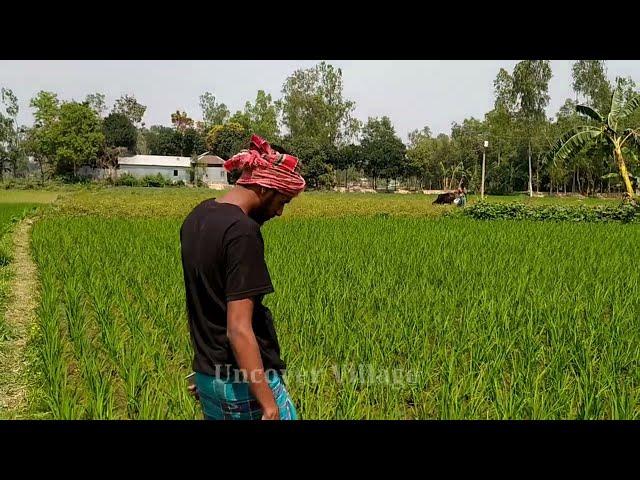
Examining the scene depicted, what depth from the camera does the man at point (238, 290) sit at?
1.50 meters

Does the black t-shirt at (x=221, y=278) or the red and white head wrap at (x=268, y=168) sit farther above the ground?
the red and white head wrap at (x=268, y=168)

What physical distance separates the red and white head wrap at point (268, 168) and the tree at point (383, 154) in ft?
122

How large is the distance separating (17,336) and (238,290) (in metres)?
3.87

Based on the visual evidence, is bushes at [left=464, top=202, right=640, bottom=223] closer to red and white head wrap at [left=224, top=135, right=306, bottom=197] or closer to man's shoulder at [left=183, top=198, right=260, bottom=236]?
red and white head wrap at [left=224, top=135, right=306, bottom=197]

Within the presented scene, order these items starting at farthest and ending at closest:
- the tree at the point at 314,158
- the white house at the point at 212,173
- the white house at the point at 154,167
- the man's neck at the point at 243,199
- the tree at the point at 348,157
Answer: the white house at the point at 154,167, the white house at the point at 212,173, the tree at the point at 348,157, the tree at the point at 314,158, the man's neck at the point at 243,199

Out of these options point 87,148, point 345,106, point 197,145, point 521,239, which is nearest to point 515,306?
point 521,239

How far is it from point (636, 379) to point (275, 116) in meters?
43.3

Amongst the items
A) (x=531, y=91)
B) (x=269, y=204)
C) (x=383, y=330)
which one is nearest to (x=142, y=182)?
(x=531, y=91)

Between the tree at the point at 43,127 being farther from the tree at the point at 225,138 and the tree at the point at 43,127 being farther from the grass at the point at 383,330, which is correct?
the grass at the point at 383,330

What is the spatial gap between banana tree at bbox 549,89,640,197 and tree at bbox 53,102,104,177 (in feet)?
86.5

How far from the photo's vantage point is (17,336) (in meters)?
4.58

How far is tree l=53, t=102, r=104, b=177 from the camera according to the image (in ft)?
107

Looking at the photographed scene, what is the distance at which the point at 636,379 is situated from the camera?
329 centimetres

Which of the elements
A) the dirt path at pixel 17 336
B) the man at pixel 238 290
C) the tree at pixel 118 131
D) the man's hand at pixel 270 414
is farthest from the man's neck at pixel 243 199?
the tree at pixel 118 131
